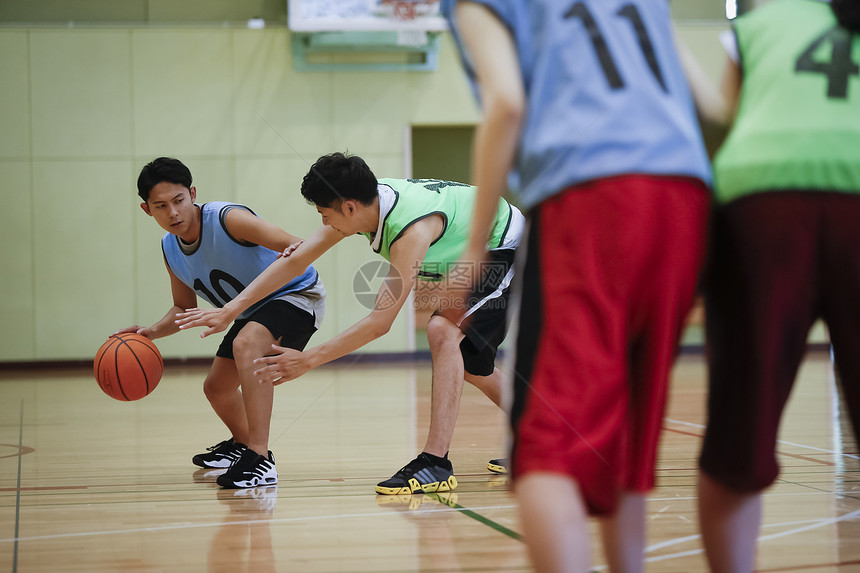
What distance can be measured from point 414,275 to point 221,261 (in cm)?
101

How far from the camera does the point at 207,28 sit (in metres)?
9.20

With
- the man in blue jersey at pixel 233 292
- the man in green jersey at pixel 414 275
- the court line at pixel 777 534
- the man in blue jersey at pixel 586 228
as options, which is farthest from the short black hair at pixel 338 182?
the man in blue jersey at pixel 586 228

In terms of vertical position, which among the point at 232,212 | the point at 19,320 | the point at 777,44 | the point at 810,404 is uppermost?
the point at 777,44

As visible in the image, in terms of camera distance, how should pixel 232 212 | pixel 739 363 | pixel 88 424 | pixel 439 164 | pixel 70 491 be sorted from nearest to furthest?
pixel 739 363
pixel 70 491
pixel 232 212
pixel 88 424
pixel 439 164

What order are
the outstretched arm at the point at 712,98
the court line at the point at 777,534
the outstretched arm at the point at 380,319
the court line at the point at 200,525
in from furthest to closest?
the outstretched arm at the point at 380,319 < the court line at the point at 200,525 < the court line at the point at 777,534 < the outstretched arm at the point at 712,98

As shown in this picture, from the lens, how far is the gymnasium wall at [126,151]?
903 cm

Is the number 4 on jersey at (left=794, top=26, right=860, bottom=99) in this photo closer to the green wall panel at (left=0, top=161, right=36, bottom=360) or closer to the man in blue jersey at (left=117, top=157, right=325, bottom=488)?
the man in blue jersey at (left=117, top=157, right=325, bottom=488)

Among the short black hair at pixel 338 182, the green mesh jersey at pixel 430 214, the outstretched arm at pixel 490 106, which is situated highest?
the outstretched arm at pixel 490 106

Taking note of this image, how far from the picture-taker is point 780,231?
3.96 feet

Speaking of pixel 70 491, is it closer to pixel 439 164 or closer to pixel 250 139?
pixel 250 139

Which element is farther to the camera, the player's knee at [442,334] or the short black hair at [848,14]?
the player's knee at [442,334]

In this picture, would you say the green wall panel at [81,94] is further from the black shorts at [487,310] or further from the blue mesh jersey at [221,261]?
the black shorts at [487,310]

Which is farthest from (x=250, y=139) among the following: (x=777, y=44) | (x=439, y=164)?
(x=777, y=44)

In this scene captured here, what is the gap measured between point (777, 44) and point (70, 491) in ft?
9.27
